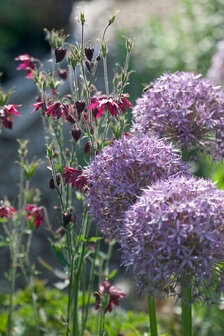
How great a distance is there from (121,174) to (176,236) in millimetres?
397

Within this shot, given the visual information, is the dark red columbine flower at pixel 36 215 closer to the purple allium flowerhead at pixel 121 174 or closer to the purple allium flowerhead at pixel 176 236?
the purple allium flowerhead at pixel 121 174

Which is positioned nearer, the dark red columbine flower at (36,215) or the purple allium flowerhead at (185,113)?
the purple allium flowerhead at (185,113)

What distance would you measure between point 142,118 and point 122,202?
574mm

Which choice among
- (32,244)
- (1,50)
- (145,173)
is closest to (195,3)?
(1,50)

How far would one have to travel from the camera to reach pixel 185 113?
90.1 inches

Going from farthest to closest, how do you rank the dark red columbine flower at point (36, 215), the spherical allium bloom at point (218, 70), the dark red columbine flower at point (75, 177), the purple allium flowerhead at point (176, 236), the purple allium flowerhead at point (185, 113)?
the spherical allium bloom at point (218, 70), the dark red columbine flower at point (36, 215), the purple allium flowerhead at point (185, 113), the dark red columbine flower at point (75, 177), the purple allium flowerhead at point (176, 236)

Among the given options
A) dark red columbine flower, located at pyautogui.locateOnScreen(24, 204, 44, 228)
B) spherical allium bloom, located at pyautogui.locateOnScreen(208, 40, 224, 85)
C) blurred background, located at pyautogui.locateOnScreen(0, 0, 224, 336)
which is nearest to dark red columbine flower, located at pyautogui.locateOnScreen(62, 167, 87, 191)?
dark red columbine flower, located at pyautogui.locateOnScreen(24, 204, 44, 228)

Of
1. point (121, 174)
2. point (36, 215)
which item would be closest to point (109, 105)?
point (121, 174)

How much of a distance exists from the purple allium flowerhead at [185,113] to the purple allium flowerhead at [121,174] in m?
0.27

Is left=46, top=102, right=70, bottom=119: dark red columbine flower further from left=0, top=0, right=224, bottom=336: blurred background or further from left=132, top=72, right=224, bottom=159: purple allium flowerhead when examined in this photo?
left=0, top=0, right=224, bottom=336: blurred background

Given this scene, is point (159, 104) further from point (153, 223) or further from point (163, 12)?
point (163, 12)

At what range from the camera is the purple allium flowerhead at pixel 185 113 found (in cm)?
232

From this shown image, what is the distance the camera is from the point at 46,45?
9.41m

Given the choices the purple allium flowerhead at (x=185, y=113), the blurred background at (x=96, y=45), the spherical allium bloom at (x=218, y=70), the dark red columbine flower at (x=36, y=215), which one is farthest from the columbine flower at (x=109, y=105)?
the spherical allium bloom at (x=218, y=70)
